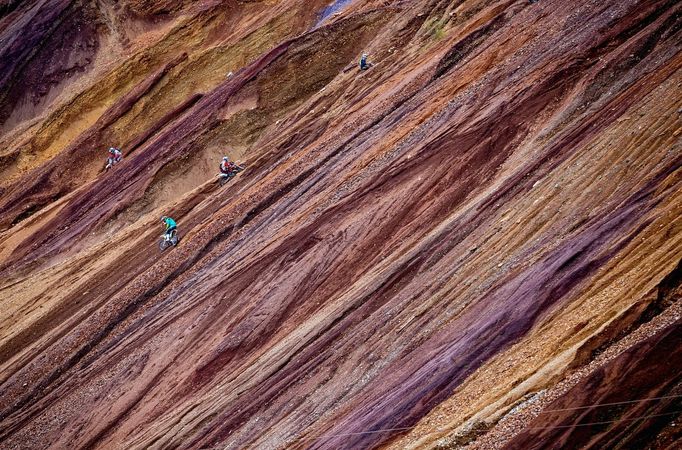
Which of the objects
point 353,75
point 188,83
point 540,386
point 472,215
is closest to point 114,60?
point 188,83

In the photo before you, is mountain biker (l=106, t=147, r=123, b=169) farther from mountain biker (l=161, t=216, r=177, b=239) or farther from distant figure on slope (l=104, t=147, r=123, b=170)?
mountain biker (l=161, t=216, r=177, b=239)

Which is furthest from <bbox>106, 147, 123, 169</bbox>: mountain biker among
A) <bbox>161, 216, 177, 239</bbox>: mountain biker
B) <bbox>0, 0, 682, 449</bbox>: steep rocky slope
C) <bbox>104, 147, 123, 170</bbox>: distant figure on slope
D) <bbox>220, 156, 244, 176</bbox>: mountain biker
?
<bbox>161, 216, 177, 239</bbox>: mountain biker

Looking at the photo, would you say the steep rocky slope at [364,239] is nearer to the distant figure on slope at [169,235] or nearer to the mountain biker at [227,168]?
the distant figure on slope at [169,235]

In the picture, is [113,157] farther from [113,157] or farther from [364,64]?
[364,64]

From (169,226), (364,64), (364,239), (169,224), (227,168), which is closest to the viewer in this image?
(364,239)

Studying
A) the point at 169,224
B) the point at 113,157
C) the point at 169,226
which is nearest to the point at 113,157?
the point at 113,157

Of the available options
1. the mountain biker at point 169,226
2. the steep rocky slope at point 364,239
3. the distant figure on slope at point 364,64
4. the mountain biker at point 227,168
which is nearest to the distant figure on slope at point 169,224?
the mountain biker at point 169,226

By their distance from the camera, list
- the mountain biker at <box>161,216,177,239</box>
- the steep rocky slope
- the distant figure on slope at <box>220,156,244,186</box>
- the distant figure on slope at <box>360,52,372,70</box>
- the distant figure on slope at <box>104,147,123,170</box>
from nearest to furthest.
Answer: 1. the steep rocky slope
2. the mountain biker at <box>161,216,177,239</box>
3. the distant figure on slope at <box>220,156,244,186</box>
4. the distant figure on slope at <box>360,52,372,70</box>
5. the distant figure on slope at <box>104,147,123,170</box>

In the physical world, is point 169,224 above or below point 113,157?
below

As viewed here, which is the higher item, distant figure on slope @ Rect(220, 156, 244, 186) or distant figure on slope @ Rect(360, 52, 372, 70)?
distant figure on slope @ Rect(360, 52, 372, 70)

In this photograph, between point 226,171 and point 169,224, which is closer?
point 169,224
